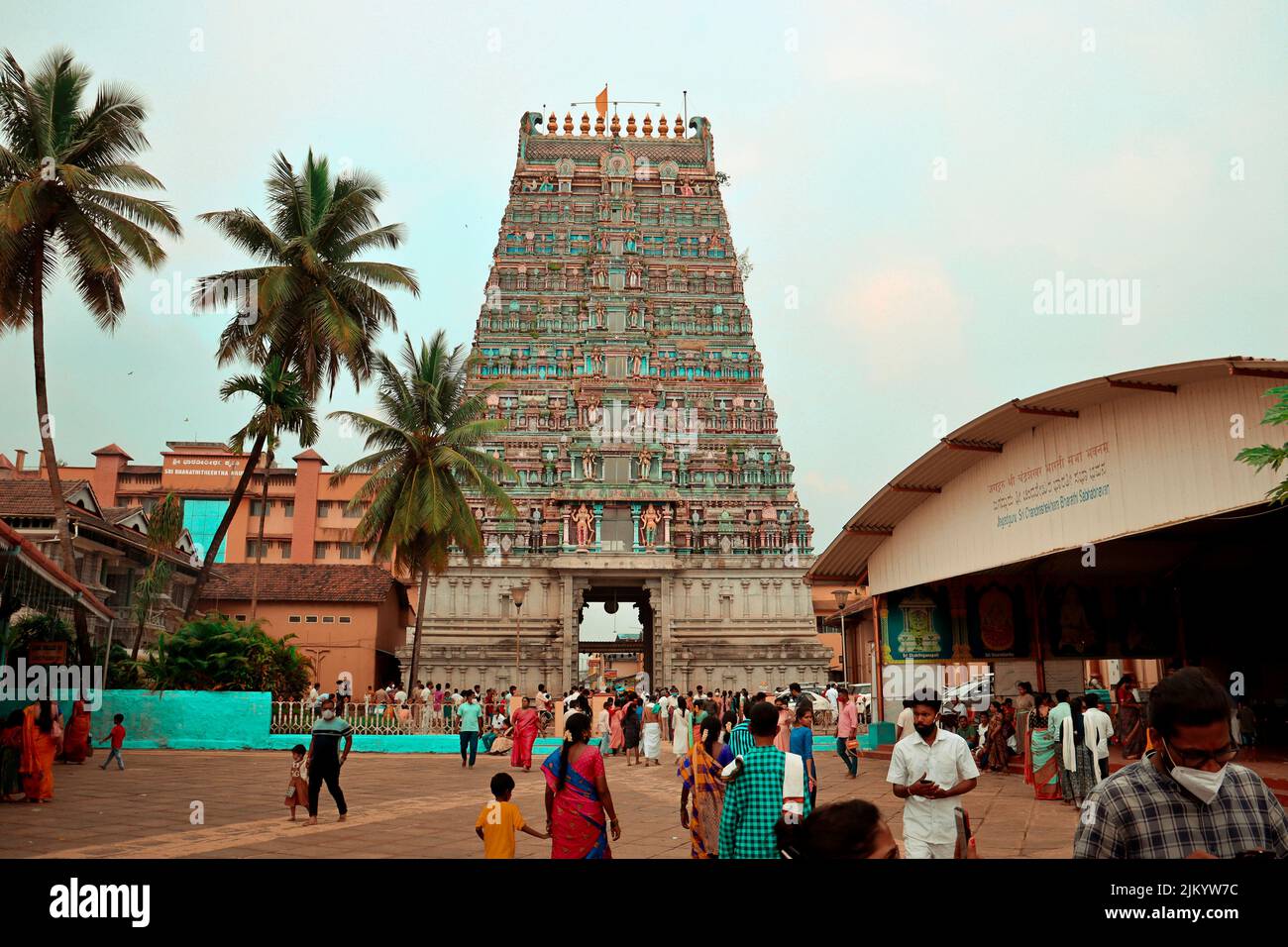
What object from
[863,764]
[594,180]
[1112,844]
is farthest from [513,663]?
[1112,844]

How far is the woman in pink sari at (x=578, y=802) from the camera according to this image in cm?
673

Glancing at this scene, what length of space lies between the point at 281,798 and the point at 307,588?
1155 inches

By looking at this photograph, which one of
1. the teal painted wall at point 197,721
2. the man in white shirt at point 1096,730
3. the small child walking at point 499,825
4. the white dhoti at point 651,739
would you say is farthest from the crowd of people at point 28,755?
the man in white shirt at point 1096,730

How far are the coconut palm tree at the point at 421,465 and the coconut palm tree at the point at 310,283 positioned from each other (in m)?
4.36

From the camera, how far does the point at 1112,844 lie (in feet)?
10.9

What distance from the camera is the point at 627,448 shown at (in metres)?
51.3

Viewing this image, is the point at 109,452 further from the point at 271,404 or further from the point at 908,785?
the point at 908,785

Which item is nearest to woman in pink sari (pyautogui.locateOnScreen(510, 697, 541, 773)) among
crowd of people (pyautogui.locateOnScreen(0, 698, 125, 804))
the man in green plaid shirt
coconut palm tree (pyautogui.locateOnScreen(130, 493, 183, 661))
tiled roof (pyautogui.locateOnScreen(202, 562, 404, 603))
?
crowd of people (pyautogui.locateOnScreen(0, 698, 125, 804))

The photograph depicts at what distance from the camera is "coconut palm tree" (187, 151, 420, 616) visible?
2773cm

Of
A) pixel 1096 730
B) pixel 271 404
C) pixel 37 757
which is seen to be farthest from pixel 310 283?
pixel 1096 730

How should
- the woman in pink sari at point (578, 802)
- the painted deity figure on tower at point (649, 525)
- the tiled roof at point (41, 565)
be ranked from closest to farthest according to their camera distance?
1. the woman in pink sari at point (578, 802)
2. the tiled roof at point (41, 565)
3. the painted deity figure on tower at point (649, 525)

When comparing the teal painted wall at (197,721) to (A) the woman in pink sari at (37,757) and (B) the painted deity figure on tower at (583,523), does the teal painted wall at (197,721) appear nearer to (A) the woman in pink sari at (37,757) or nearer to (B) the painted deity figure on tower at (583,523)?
(A) the woman in pink sari at (37,757)

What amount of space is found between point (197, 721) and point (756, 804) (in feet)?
79.1
